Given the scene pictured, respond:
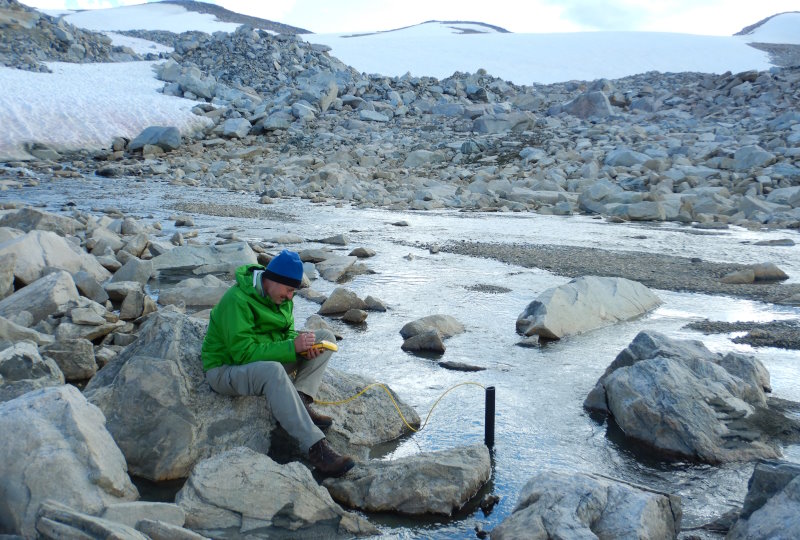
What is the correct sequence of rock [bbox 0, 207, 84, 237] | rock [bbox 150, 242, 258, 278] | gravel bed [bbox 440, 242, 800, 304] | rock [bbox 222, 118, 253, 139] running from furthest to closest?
rock [bbox 222, 118, 253, 139]
rock [bbox 0, 207, 84, 237]
rock [bbox 150, 242, 258, 278]
gravel bed [bbox 440, 242, 800, 304]

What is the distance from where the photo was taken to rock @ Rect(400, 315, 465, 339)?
6871mm

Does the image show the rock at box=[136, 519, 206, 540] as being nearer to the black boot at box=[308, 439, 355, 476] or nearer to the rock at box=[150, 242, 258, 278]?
the black boot at box=[308, 439, 355, 476]

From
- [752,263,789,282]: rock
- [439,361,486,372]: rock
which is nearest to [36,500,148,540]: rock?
[439,361,486,372]: rock

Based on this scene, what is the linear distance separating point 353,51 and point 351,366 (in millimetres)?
48394

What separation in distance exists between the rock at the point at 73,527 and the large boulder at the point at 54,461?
0.30 meters

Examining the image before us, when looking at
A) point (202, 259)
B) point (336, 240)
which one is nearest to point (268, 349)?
point (202, 259)

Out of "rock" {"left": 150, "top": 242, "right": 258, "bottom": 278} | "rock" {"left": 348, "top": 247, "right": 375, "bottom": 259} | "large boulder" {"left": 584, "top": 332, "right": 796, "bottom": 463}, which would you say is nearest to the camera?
"large boulder" {"left": 584, "top": 332, "right": 796, "bottom": 463}

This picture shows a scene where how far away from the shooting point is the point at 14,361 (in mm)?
4734

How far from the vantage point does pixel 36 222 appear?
34.6 ft

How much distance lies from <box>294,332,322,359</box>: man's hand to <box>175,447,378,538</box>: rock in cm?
70

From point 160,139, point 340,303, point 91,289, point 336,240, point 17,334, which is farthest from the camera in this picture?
point 160,139

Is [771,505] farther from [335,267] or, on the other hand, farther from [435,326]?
[335,267]

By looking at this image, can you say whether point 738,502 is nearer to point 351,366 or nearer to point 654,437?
point 654,437

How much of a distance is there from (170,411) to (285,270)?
3.47 ft
